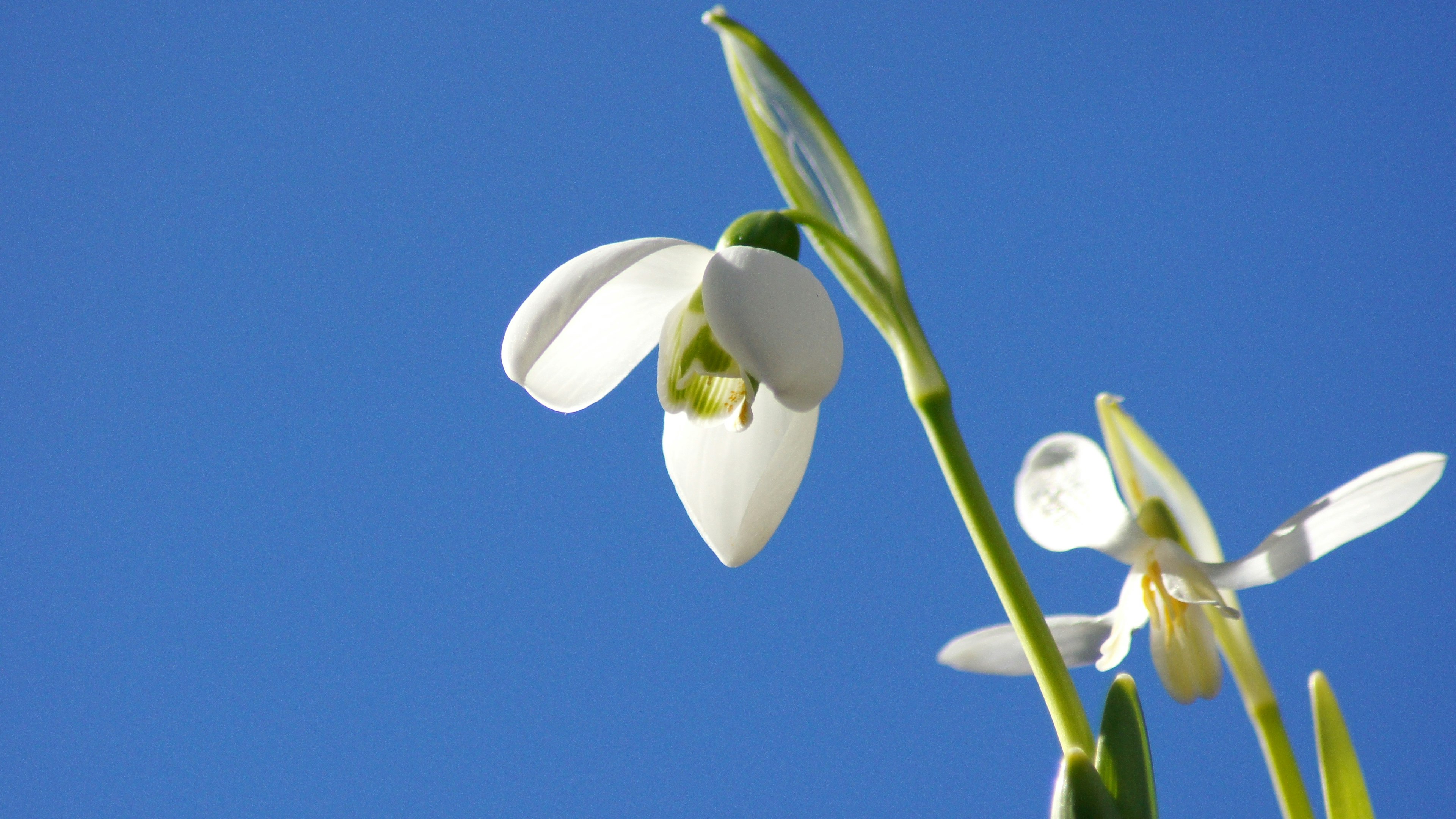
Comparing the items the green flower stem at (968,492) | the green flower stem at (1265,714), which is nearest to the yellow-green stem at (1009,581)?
the green flower stem at (968,492)

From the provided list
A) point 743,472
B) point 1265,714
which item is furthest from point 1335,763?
point 743,472

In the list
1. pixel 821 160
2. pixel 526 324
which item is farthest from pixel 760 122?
pixel 526 324

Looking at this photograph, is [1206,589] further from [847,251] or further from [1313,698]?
[847,251]

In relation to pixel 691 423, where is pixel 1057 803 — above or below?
below

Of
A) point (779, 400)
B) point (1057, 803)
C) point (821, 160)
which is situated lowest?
point (1057, 803)

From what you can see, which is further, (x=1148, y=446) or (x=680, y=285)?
(x=1148, y=446)
